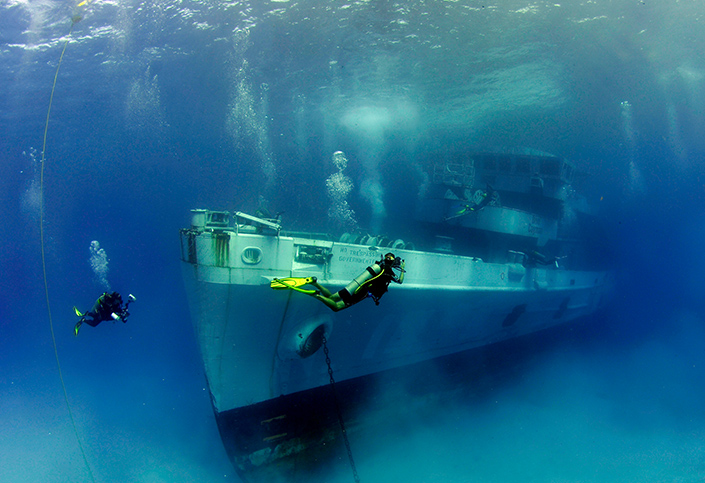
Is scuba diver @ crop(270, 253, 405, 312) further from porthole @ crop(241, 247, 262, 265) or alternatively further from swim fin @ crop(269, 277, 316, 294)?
porthole @ crop(241, 247, 262, 265)

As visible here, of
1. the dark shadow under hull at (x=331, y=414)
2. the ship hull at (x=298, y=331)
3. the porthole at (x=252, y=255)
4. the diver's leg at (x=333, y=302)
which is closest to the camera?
the diver's leg at (x=333, y=302)

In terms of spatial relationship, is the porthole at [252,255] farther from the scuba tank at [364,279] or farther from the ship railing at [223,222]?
the scuba tank at [364,279]

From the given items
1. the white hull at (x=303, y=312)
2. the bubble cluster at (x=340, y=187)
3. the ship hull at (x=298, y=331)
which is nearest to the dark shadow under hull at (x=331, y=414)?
the ship hull at (x=298, y=331)

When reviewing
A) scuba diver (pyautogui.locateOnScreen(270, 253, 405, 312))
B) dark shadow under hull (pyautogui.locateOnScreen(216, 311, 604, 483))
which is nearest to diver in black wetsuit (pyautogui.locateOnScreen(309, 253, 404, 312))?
scuba diver (pyautogui.locateOnScreen(270, 253, 405, 312))

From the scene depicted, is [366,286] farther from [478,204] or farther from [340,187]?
[340,187]

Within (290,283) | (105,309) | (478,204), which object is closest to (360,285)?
(290,283)

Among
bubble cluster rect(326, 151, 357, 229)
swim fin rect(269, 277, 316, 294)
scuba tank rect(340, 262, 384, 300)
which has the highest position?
scuba tank rect(340, 262, 384, 300)

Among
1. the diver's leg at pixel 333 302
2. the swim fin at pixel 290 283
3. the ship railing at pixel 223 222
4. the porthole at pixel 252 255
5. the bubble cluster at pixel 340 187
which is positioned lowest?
the bubble cluster at pixel 340 187

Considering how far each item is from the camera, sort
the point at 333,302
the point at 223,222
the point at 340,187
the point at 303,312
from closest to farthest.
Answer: the point at 333,302 < the point at 223,222 < the point at 303,312 < the point at 340,187

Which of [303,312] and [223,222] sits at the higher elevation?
[223,222]

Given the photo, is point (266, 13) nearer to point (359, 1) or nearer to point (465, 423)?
point (359, 1)

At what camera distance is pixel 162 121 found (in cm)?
2794

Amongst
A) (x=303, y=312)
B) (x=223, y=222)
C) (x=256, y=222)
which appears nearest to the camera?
(x=256, y=222)

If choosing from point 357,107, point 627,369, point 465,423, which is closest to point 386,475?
point 465,423
